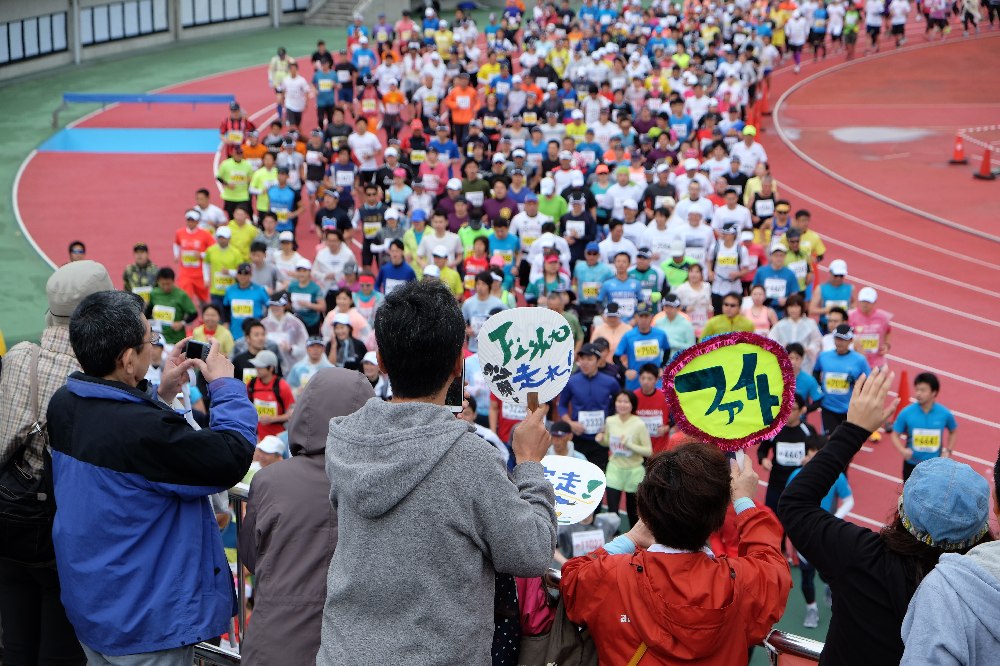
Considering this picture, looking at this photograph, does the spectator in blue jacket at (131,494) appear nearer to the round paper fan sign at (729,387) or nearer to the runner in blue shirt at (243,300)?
the round paper fan sign at (729,387)

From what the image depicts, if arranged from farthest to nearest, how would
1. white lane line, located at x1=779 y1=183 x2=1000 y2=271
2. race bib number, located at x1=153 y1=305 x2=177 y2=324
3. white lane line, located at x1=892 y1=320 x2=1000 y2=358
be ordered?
white lane line, located at x1=779 y1=183 x2=1000 y2=271 < white lane line, located at x1=892 y1=320 x2=1000 y2=358 < race bib number, located at x1=153 y1=305 x2=177 y2=324

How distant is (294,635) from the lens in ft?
10.6

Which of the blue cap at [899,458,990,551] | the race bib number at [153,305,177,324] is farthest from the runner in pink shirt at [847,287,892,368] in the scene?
the blue cap at [899,458,990,551]

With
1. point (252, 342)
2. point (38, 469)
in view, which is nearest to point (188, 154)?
point (252, 342)

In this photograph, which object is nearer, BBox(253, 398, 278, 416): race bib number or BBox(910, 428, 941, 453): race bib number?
BBox(910, 428, 941, 453): race bib number

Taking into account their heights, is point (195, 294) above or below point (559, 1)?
below

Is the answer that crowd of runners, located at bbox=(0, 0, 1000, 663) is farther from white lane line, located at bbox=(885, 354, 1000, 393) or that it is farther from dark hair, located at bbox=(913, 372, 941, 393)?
white lane line, located at bbox=(885, 354, 1000, 393)

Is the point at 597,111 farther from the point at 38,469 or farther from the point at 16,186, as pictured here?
the point at 38,469

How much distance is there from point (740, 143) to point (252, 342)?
975cm

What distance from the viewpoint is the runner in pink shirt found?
41.1ft

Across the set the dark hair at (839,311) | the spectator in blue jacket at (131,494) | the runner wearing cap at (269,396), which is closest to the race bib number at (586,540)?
the runner wearing cap at (269,396)

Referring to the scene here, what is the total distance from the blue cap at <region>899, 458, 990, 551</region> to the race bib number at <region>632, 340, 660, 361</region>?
9053 millimetres

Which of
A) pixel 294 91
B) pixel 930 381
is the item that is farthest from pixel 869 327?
pixel 294 91

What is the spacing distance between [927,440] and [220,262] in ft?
28.0
